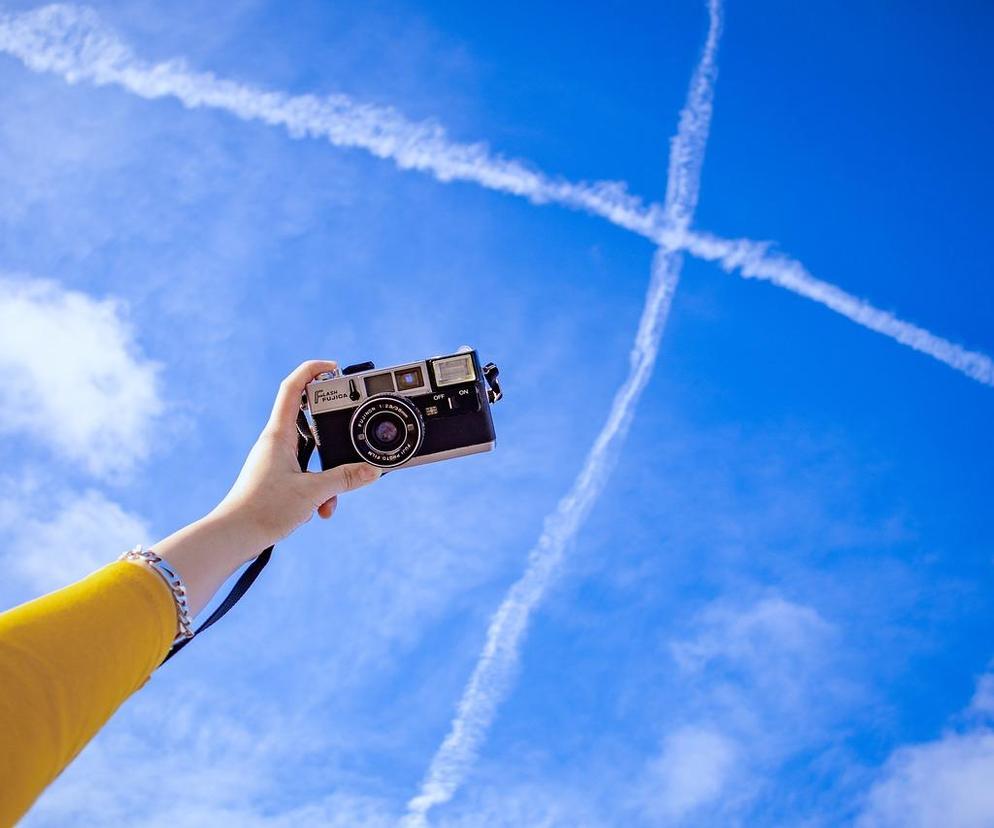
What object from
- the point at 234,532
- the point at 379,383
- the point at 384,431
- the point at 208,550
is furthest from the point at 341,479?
the point at 379,383

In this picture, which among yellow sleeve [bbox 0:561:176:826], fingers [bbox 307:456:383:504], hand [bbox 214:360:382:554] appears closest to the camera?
yellow sleeve [bbox 0:561:176:826]

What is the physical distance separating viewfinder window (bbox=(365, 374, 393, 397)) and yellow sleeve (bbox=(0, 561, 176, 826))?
4.42m

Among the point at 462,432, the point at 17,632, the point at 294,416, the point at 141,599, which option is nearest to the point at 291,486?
the point at 294,416

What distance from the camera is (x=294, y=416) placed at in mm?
4195

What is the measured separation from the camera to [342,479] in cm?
430

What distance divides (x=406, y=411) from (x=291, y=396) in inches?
73.5

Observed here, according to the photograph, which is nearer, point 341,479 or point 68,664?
point 68,664

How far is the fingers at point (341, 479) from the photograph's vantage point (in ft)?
13.1

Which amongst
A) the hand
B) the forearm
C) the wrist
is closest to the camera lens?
the hand

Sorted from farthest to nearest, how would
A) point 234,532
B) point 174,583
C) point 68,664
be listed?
point 234,532 < point 174,583 < point 68,664

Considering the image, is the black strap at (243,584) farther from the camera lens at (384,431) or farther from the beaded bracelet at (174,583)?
the camera lens at (384,431)

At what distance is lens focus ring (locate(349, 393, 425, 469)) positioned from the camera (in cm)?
587

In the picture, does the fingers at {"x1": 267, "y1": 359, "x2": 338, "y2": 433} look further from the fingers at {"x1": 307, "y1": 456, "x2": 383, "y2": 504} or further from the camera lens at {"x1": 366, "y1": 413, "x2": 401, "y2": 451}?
the camera lens at {"x1": 366, "y1": 413, "x2": 401, "y2": 451}

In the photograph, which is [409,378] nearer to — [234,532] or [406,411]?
[406,411]
